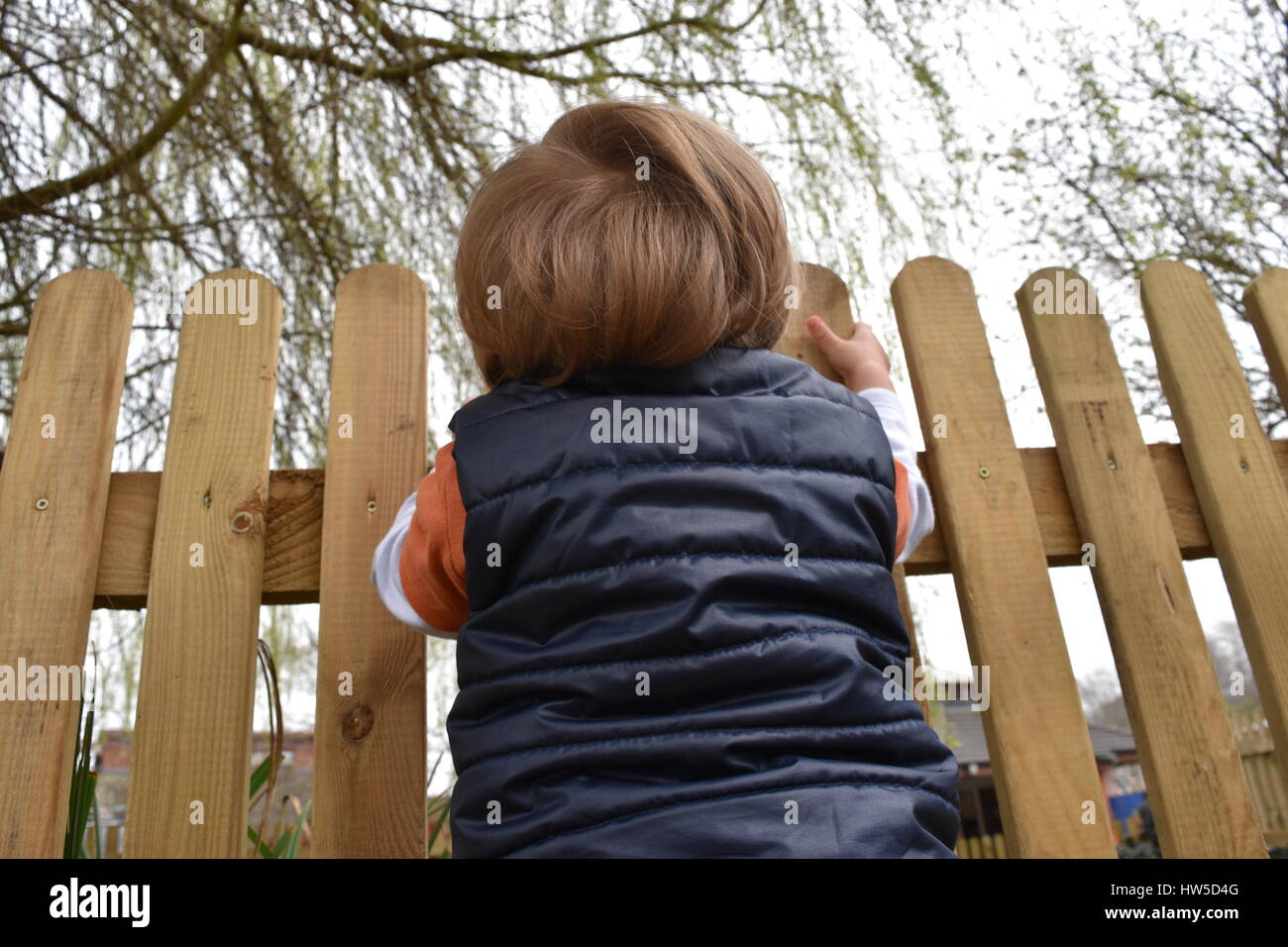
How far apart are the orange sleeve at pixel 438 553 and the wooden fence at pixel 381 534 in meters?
0.16

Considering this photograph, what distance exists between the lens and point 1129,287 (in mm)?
3676

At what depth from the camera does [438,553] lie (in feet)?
4.09

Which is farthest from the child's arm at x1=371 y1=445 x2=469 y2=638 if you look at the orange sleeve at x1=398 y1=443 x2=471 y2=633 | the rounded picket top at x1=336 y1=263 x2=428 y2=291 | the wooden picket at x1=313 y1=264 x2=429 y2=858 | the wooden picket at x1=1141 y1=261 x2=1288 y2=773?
the wooden picket at x1=1141 y1=261 x2=1288 y2=773

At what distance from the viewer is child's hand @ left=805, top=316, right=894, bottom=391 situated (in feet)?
5.20

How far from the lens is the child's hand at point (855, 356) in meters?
1.59

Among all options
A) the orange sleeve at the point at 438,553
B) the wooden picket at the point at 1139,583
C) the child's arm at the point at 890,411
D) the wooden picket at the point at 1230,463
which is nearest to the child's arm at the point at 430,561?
the orange sleeve at the point at 438,553

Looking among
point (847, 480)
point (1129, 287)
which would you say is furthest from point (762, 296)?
point (1129, 287)

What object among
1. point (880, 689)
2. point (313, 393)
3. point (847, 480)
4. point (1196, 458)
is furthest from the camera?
point (313, 393)

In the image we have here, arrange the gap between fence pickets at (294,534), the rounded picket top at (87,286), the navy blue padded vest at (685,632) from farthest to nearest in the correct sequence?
1. the rounded picket top at (87,286)
2. the gap between fence pickets at (294,534)
3. the navy blue padded vest at (685,632)

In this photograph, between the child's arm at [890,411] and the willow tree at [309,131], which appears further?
the willow tree at [309,131]

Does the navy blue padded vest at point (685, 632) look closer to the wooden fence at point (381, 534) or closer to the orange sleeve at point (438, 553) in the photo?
the orange sleeve at point (438, 553)

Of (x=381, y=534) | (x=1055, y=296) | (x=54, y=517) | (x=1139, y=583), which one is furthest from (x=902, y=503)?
(x=54, y=517)
